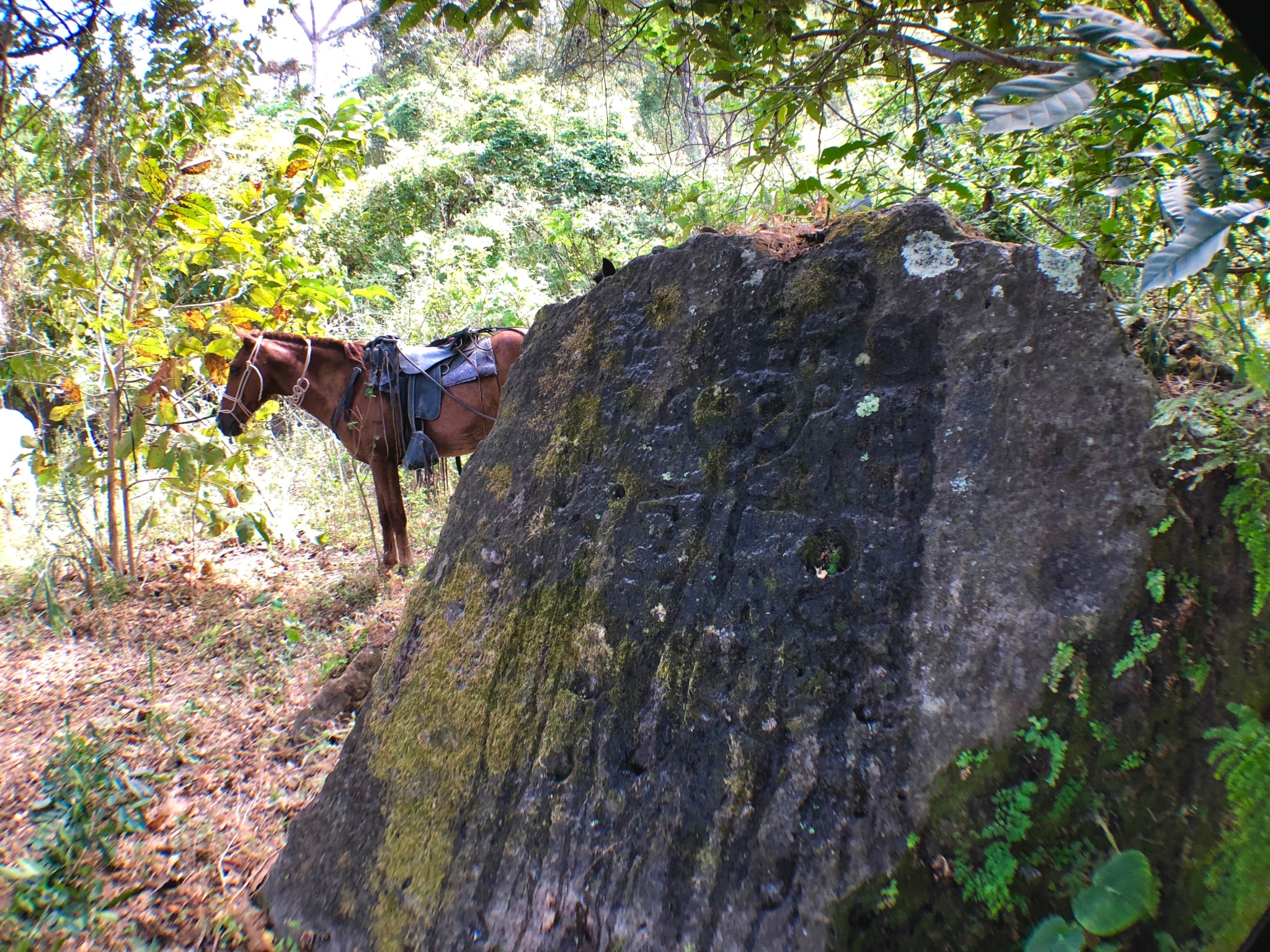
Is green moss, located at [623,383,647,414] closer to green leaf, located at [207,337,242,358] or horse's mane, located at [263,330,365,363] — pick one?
green leaf, located at [207,337,242,358]

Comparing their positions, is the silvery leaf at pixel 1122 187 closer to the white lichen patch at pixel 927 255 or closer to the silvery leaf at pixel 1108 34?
the white lichen patch at pixel 927 255

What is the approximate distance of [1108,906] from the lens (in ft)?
4.40

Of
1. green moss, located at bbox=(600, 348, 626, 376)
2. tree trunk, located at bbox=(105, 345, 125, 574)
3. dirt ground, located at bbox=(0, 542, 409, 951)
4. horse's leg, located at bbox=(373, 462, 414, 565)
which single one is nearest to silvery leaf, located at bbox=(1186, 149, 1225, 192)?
green moss, located at bbox=(600, 348, 626, 376)

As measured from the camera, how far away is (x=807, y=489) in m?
1.94

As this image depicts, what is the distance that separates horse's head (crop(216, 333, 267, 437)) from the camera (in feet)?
15.9

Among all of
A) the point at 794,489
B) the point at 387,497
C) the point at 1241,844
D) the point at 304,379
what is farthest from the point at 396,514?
the point at 1241,844

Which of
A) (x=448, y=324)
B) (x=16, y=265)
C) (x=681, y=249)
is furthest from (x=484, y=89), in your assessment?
(x=681, y=249)

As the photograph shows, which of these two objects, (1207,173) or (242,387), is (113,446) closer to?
(242,387)

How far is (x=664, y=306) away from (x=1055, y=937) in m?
1.89

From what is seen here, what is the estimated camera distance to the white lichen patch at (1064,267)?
5.52ft

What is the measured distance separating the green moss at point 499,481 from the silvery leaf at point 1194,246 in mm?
1886

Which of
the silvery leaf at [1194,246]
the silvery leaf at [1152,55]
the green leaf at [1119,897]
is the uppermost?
the silvery leaf at [1152,55]

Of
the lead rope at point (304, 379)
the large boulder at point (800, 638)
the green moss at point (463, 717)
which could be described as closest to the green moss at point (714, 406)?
the large boulder at point (800, 638)

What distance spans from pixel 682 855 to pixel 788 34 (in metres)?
3.06
